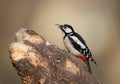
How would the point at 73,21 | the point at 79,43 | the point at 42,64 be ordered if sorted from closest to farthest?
the point at 42,64
the point at 79,43
the point at 73,21

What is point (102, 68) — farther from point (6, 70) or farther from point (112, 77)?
point (6, 70)

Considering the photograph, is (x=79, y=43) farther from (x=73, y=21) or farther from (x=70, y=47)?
(x=73, y=21)

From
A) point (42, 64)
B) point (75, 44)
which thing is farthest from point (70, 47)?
point (42, 64)

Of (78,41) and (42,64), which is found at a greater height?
A: (42,64)

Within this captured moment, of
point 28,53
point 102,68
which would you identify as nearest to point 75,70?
point 28,53

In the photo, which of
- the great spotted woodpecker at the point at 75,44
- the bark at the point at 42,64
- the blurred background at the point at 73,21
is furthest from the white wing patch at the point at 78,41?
the blurred background at the point at 73,21
